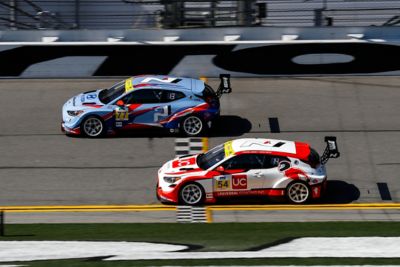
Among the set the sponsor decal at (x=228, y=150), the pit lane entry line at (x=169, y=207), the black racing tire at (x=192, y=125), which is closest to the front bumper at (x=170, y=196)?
the pit lane entry line at (x=169, y=207)

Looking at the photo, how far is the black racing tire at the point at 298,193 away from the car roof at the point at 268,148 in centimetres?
52

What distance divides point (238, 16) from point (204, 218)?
10.0 meters

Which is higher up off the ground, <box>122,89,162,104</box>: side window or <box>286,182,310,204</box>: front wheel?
<box>122,89,162,104</box>: side window

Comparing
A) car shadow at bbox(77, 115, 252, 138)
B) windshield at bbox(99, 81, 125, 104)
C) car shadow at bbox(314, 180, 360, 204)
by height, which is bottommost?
car shadow at bbox(314, 180, 360, 204)

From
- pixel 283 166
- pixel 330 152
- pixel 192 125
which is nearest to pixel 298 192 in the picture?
pixel 283 166

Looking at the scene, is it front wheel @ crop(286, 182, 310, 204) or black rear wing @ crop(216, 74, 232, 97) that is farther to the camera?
black rear wing @ crop(216, 74, 232, 97)

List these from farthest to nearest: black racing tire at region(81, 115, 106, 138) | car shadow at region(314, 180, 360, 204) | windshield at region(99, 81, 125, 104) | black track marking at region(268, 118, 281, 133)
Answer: black track marking at region(268, 118, 281, 133) < windshield at region(99, 81, 125, 104) < black racing tire at region(81, 115, 106, 138) < car shadow at region(314, 180, 360, 204)

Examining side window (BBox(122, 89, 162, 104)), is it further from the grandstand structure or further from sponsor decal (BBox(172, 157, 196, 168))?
the grandstand structure

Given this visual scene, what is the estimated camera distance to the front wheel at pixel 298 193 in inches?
668

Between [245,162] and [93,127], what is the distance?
477cm

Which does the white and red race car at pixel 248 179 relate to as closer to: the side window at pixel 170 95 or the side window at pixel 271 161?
the side window at pixel 271 161

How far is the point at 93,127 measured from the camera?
20516mm

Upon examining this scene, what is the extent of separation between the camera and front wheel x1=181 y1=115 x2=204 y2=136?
66.6 ft

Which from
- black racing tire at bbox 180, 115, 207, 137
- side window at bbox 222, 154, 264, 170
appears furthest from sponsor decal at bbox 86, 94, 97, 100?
side window at bbox 222, 154, 264, 170
